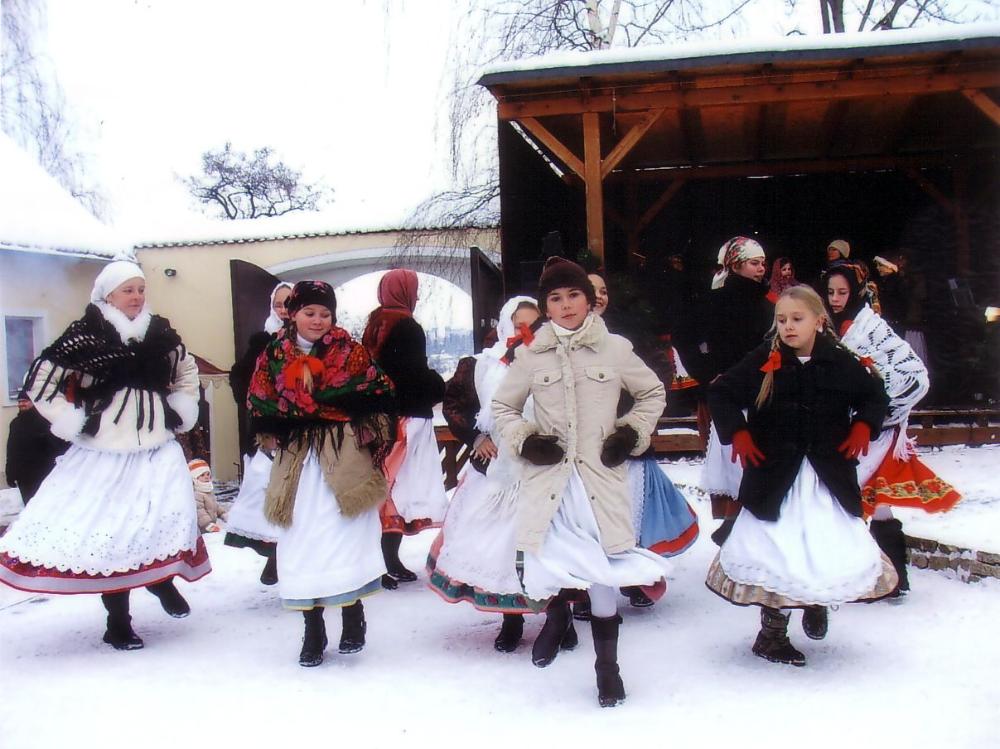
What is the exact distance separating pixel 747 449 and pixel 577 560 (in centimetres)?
82

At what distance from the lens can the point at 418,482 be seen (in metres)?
4.79

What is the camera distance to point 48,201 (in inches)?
492

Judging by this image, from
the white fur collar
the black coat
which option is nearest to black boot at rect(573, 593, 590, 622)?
the black coat

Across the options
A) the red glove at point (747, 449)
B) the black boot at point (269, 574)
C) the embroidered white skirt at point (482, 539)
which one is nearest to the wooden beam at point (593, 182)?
the black boot at point (269, 574)

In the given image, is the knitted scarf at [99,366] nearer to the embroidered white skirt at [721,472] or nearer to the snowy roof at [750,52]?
the embroidered white skirt at [721,472]

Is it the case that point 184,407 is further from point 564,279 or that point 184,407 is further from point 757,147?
point 757,147

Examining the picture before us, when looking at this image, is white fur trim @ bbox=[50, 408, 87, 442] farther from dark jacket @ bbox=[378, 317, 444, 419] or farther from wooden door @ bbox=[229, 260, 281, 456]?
wooden door @ bbox=[229, 260, 281, 456]

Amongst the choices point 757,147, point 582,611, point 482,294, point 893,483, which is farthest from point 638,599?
point 757,147

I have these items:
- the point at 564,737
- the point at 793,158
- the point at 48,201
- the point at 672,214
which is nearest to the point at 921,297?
the point at 793,158

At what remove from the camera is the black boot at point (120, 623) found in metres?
3.95

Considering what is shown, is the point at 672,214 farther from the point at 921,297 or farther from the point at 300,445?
→ the point at 300,445

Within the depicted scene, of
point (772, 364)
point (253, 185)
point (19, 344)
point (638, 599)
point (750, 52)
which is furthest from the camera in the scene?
point (253, 185)

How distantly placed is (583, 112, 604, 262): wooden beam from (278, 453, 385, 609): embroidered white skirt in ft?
14.2

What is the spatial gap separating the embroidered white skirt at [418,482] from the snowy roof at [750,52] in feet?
11.8
